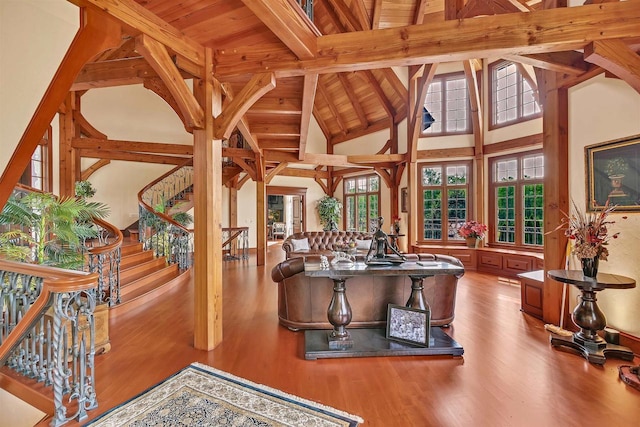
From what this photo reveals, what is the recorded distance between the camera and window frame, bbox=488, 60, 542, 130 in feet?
19.1

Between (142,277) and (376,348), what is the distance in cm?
415

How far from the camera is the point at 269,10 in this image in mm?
2160

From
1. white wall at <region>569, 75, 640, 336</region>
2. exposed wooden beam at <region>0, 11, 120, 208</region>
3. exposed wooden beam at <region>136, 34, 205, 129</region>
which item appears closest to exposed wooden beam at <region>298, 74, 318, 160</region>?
exposed wooden beam at <region>136, 34, 205, 129</region>

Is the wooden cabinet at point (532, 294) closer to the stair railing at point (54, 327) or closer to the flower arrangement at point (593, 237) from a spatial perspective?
the flower arrangement at point (593, 237)

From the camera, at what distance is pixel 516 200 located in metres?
6.46

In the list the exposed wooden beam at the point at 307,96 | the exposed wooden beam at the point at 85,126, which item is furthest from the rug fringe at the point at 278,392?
the exposed wooden beam at the point at 85,126

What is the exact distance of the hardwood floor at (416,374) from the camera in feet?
6.58

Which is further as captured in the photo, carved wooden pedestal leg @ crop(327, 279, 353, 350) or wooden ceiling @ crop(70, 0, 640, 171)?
carved wooden pedestal leg @ crop(327, 279, 353, 350)

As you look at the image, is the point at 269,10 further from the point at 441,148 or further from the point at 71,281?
the point at 441,148

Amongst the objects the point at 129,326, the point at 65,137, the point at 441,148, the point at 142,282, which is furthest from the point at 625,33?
the point at 65,137

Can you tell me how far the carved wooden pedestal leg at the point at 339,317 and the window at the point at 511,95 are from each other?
5.99 metres

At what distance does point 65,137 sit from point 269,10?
713 cm

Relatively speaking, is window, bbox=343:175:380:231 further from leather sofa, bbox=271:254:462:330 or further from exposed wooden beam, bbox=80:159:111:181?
exposed wooden beam, bbox=80:159:111:181

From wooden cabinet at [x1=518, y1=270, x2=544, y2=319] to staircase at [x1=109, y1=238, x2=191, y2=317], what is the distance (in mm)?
5470
